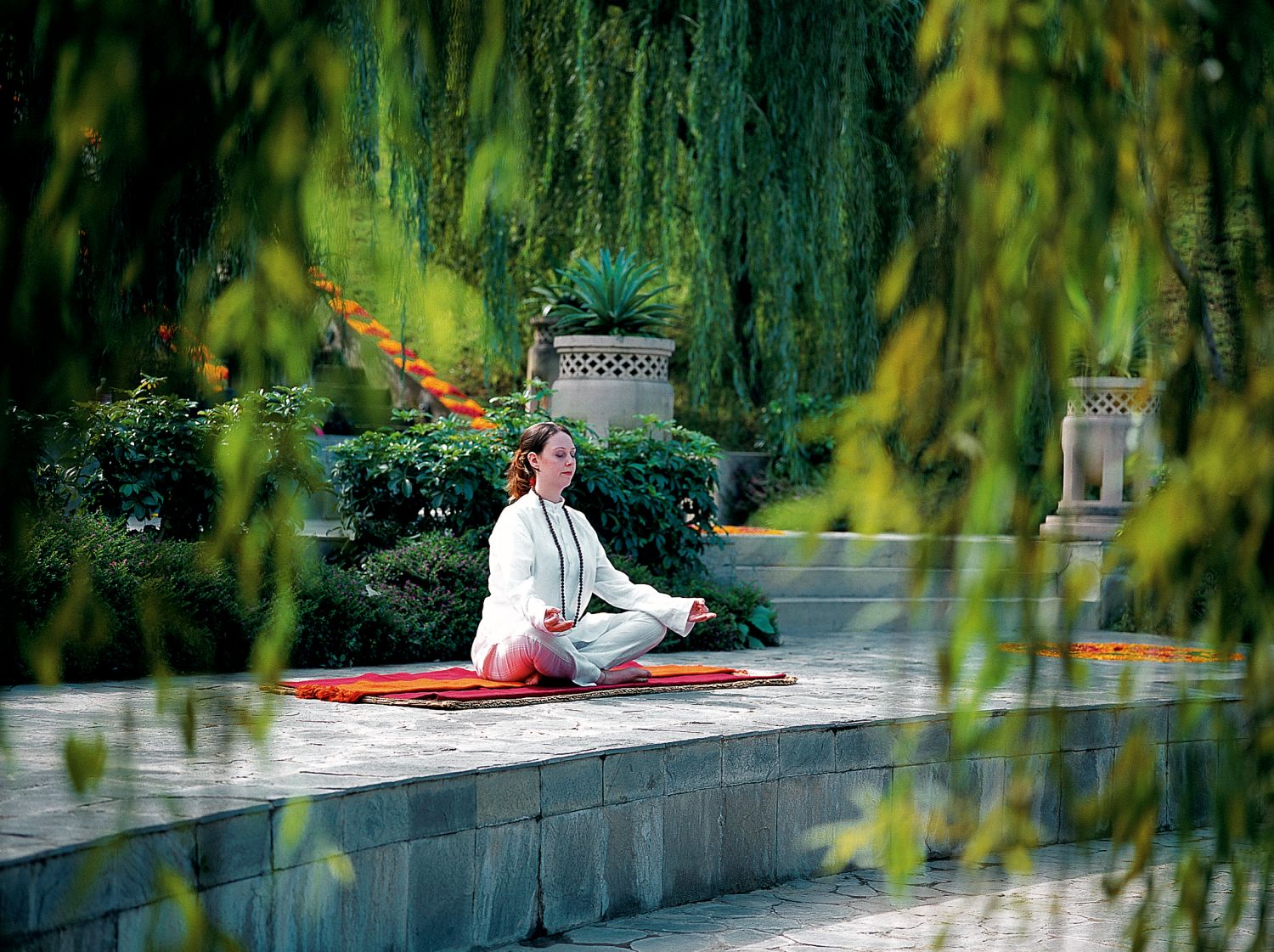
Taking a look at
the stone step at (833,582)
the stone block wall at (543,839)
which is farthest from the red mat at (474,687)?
the stone step at (833,582)

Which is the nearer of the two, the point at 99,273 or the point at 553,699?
the point at 99,273

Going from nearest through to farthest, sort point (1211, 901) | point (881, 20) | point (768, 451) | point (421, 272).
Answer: point (421, 272) → point (1211, 901) → point (881, 20) → point (768, 451)

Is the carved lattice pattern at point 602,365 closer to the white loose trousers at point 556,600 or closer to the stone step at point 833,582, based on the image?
the stone step at point 833,582

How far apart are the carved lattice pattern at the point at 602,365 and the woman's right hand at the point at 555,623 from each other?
6.18 meters

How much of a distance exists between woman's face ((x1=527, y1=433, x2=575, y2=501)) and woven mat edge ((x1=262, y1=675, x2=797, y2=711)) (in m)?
0.97

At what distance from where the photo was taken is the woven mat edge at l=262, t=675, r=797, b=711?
6.99 meters

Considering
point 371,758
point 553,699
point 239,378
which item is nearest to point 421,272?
point 371,758

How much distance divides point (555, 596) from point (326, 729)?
1948 millimetres

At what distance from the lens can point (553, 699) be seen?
7.34m

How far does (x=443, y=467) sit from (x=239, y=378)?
809 centimetres

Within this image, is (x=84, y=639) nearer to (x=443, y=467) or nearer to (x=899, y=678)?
(x=899, y=678)

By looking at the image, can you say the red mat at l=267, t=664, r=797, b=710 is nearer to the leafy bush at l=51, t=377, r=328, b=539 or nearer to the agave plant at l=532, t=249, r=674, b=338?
the leafy bush at l=51, t=377, r=328, b=539

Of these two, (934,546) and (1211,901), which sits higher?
(934,546)

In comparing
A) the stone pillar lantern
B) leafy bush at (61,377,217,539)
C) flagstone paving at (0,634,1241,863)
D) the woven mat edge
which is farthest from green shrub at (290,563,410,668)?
the stone pillar lantern
